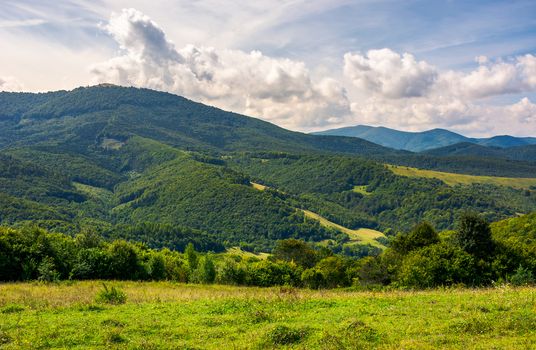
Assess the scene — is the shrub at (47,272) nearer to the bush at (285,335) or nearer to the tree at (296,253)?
the bush at (285,335)

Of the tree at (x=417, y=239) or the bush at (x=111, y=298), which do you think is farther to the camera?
the tree at (x=417, y=239)

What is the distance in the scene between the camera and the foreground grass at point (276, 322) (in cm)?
1533

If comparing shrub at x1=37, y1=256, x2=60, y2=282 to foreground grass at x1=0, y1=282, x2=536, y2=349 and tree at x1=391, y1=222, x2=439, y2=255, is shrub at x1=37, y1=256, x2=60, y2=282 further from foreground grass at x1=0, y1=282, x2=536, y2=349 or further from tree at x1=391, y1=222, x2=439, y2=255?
tree at x1=391, y1=222, x2=439, y2=255

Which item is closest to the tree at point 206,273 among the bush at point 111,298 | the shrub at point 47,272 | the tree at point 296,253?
the shrub at point 47,272

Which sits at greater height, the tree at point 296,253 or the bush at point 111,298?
the bush at point 111,298

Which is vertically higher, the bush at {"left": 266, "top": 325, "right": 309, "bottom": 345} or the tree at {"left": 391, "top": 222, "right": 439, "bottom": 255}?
A: the bush at {"left": 266, "top": 325, "right": 309, "bottom": 345}

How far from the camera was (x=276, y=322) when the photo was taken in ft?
61.8

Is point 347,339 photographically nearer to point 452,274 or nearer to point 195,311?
point 195,311

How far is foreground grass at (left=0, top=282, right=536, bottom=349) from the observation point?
50.3 ft

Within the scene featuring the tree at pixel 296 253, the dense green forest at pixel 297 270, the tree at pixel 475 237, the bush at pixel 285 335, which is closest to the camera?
the bush at pixel 285 335

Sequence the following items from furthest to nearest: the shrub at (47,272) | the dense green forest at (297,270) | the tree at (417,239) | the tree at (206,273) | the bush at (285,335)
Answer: the tree at (417,239), the tree at (206,273), the dense green forest at (297,270), the shrub at (47,272), the bush at (285,335)

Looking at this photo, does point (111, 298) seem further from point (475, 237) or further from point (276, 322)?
point (475, 237)

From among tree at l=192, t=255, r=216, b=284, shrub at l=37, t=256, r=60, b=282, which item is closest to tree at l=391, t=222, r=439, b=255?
tree at l=192, t=255, r=216, b=284

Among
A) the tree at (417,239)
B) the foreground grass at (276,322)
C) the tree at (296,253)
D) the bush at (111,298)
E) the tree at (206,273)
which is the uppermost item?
the foreground grass at (276,322)
